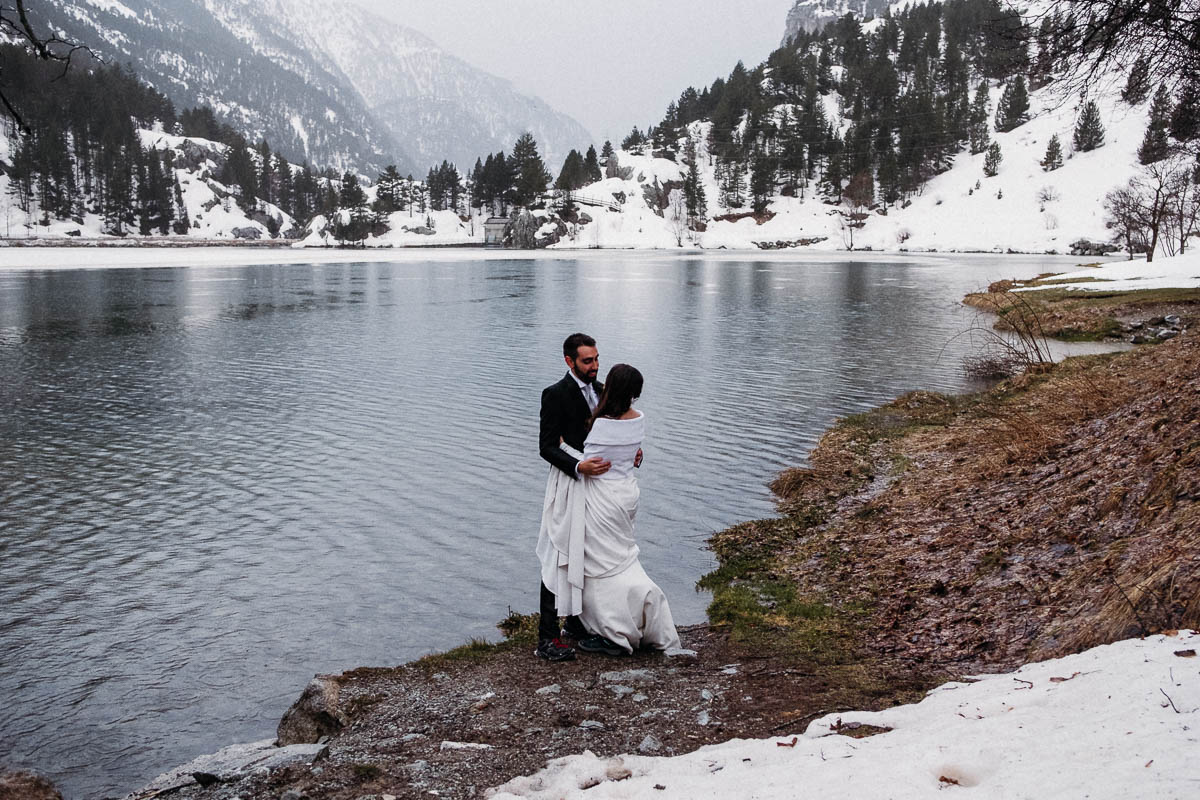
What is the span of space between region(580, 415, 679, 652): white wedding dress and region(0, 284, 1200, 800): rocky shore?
0.32m

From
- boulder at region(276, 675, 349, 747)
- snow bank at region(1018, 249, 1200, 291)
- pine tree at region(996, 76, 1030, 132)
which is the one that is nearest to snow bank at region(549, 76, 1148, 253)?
pine tree at region(996, 76, 1030, 132)

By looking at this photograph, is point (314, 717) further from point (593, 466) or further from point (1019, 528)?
point (1019, 528)

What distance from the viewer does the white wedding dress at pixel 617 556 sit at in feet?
25.3

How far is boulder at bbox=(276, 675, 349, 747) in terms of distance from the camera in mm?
7562

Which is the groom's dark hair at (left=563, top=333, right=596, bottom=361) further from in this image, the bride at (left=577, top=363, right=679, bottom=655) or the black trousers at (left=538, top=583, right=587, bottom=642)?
the black trousers at (left=538, top=583, right=587, bottom=642)

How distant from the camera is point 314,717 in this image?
7684 mm

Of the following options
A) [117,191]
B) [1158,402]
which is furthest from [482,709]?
[117,191]

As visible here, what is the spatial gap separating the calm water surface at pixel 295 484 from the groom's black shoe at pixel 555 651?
6.78 feet

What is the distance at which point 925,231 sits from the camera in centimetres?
14638

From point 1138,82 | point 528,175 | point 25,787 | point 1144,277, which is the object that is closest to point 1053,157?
point 528,175

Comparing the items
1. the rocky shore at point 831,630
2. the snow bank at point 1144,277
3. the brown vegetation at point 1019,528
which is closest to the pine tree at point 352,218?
the snow bank at point 1144,277

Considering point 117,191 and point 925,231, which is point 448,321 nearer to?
point 925,231

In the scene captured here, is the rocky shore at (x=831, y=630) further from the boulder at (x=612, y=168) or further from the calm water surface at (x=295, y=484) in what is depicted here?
the boulder at (x=612, y=168)

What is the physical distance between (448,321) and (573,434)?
37668 millimetres
